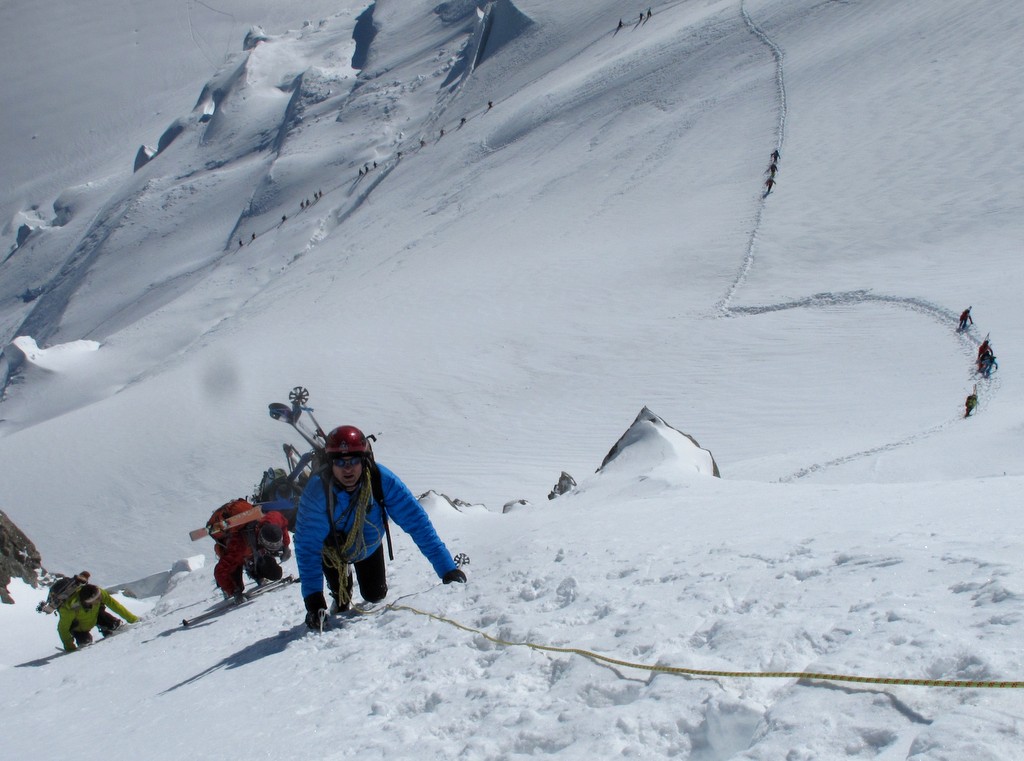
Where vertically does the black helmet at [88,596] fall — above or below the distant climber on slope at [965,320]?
below

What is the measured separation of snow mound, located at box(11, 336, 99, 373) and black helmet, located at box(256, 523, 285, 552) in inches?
1618

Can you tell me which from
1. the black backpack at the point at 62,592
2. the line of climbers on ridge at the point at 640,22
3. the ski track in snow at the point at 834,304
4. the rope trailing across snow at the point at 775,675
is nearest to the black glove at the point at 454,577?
the rope trailing across snow at the point at 775,675

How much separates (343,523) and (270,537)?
271 cm

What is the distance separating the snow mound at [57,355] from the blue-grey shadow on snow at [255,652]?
43436 mm

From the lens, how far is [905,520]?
4.43 metres

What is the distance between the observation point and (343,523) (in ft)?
16.4

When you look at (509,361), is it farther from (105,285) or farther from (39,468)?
(105,285)

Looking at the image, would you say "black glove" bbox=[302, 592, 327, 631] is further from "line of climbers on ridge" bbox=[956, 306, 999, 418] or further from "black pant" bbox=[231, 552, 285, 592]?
"line of climbers on ridge" bbox=[956, 306, 999, 418]

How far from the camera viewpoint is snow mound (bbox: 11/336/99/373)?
143 ft

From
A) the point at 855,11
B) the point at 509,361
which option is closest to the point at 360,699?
the point at 509,361

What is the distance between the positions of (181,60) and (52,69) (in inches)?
924

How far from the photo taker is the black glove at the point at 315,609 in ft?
16.0

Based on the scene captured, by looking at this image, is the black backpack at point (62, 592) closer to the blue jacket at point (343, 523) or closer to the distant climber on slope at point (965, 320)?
the blue jacket at point (343, 523)

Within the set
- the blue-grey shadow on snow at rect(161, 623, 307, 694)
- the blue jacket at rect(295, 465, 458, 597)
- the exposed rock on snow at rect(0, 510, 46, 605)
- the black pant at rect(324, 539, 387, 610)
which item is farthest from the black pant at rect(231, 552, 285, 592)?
the exposed rock on snow at rect(0, 510, 46, 605)
